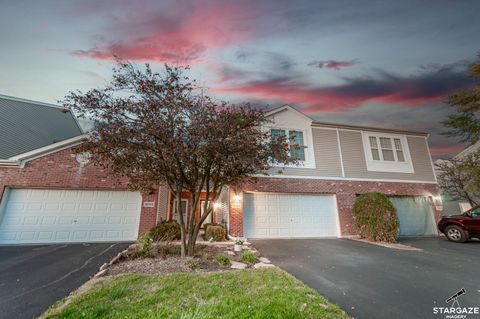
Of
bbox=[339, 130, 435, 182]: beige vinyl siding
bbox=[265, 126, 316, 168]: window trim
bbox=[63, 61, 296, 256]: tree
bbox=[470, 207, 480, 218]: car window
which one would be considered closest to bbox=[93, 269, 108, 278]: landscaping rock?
bbox=[63, 61, 296, 256]: tree

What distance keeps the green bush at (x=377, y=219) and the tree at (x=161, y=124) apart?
23.5 feet

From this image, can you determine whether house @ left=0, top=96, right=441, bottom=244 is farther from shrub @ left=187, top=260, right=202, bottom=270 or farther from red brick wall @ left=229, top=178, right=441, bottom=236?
shrub @ left=187, top=260, right=202, bottom=270

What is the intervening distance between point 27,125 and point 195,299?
57.9ft

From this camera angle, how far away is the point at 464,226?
30.5 feet

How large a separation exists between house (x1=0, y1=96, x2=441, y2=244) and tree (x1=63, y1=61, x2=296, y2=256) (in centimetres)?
249

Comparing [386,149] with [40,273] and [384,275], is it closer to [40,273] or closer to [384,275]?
[384,275]

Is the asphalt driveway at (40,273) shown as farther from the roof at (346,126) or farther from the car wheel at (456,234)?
the car wheel at (456,234)

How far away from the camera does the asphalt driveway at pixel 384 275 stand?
3197 mm

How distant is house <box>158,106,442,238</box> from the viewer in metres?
10.2

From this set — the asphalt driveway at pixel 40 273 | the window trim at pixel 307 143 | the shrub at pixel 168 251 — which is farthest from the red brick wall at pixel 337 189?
the asphalt driveway at pixel 40 273

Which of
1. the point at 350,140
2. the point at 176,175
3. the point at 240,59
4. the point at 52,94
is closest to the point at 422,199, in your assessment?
the point at 350,140

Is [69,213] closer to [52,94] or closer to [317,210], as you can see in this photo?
[52,94]

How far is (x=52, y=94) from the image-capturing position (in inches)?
454

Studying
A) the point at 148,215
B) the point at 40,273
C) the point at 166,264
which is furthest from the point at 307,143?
the point at 40,273
